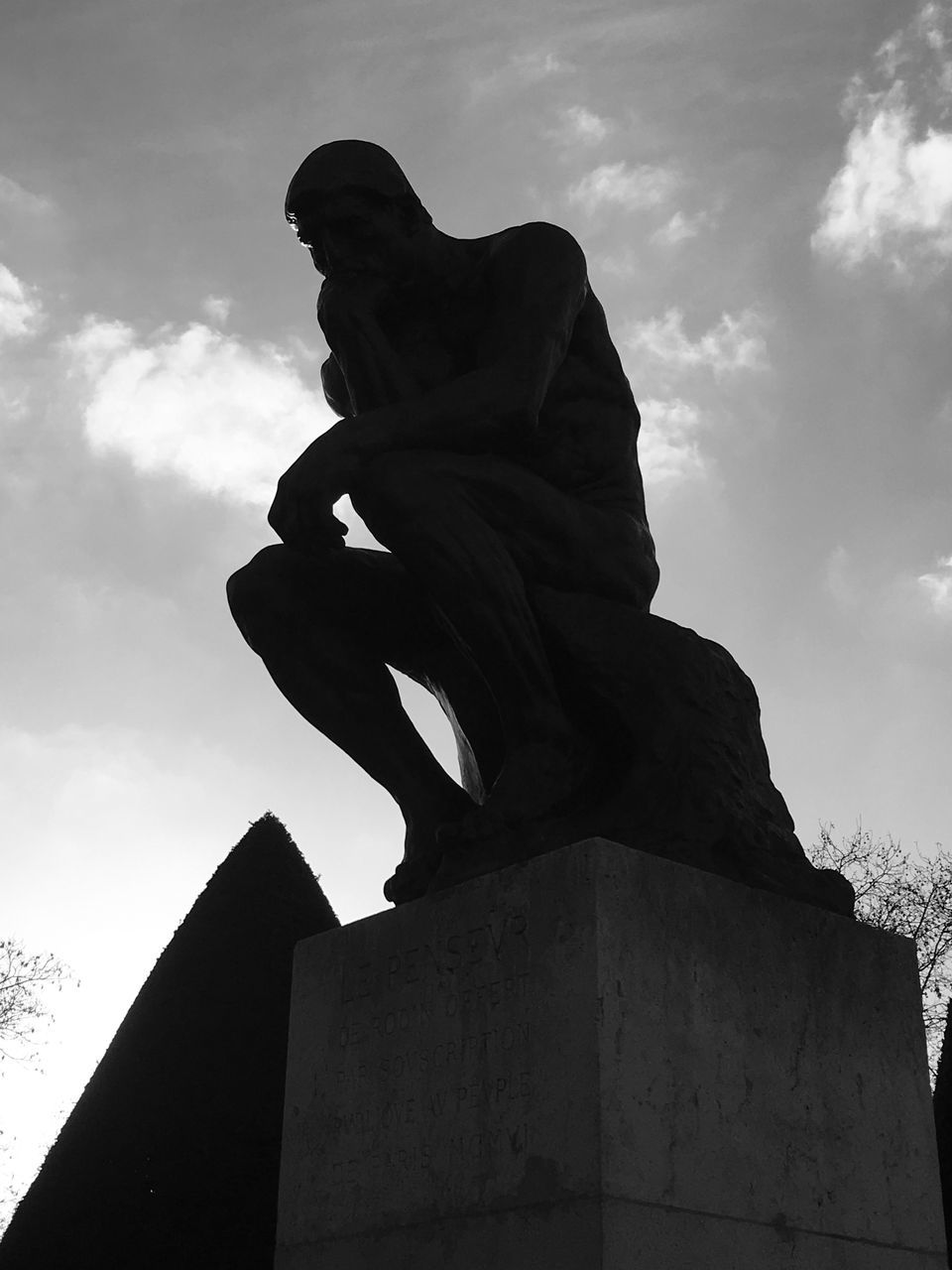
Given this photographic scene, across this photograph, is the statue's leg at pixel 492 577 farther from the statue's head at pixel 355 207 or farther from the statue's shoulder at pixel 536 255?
the statue's head at pixel 355 207

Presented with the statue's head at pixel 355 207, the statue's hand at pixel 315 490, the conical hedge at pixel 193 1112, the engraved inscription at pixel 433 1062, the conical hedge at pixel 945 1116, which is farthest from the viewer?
the conical hedge at pixel 945 1116

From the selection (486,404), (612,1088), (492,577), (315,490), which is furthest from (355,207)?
(612,1088)

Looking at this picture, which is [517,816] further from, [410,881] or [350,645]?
[350,645]

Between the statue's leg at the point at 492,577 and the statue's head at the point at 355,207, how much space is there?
98 centimetres

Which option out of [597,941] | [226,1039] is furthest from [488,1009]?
[226,1039]

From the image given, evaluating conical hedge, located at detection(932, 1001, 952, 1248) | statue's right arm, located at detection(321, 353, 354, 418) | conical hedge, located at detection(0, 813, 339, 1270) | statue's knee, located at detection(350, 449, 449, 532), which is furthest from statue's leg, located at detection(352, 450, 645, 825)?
conical hedge, located at detection(932, 1001, 952, 1248)

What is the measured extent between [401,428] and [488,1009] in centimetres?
184

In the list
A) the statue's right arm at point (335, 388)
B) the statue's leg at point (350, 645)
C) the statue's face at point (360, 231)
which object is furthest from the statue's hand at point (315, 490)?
the statue's right arm at point (335, 388)

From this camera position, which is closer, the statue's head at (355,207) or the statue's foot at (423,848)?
the statue's foot at (423,848)

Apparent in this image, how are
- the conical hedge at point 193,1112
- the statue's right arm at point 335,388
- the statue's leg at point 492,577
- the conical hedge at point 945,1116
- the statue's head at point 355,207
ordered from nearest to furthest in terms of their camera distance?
the statue's leg at point 492,577, the statue's head at point 355,207, the statue's right arm at point 335,388, the conical hedge at point 193,1112, the conical hedge at point 945,1116

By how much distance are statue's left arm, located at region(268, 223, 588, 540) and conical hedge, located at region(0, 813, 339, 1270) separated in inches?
435

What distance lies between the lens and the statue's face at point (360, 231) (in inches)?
201

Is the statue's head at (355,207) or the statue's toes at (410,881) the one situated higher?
the statue's head at (355,207)

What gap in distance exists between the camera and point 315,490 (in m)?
4.60
